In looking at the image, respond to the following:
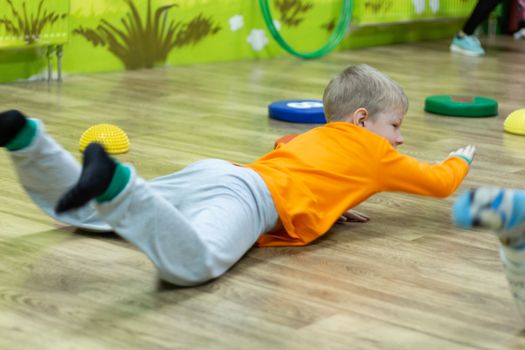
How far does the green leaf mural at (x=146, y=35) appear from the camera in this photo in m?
4.21

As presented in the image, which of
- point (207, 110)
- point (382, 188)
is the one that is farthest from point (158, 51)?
point (382, 188)

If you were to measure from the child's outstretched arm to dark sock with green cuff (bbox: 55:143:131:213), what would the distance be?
2.17ft

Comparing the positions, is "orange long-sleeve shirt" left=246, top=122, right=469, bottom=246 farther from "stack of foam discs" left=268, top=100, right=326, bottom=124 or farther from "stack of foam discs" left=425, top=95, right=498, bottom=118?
"stack of foam discs" left=425, top=95, right=498, bottom=118

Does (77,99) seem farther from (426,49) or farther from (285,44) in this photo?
→ (426,49)

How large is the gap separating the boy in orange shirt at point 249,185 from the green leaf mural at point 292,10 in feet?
9.96

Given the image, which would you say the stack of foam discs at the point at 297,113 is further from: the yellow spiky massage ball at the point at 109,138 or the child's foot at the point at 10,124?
the child's foot at the point at 10,124

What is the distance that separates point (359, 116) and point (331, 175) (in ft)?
0.51

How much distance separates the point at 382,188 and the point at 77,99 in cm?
190

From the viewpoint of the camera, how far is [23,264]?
5.73 ft

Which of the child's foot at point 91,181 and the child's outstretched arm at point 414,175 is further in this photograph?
the child's outstretched arm at point 414,175

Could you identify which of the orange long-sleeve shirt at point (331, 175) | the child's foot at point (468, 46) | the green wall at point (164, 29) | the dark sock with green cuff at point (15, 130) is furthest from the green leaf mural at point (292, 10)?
the dark sock with green cuff at point (15, 130)

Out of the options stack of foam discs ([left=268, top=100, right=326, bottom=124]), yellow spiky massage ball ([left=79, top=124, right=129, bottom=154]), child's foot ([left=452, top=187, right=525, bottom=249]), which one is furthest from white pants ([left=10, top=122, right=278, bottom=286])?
stack of foam discs ([left=268, top=100, right=326, bottom=124])

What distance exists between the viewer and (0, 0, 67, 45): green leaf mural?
3740mm

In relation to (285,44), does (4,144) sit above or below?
above
